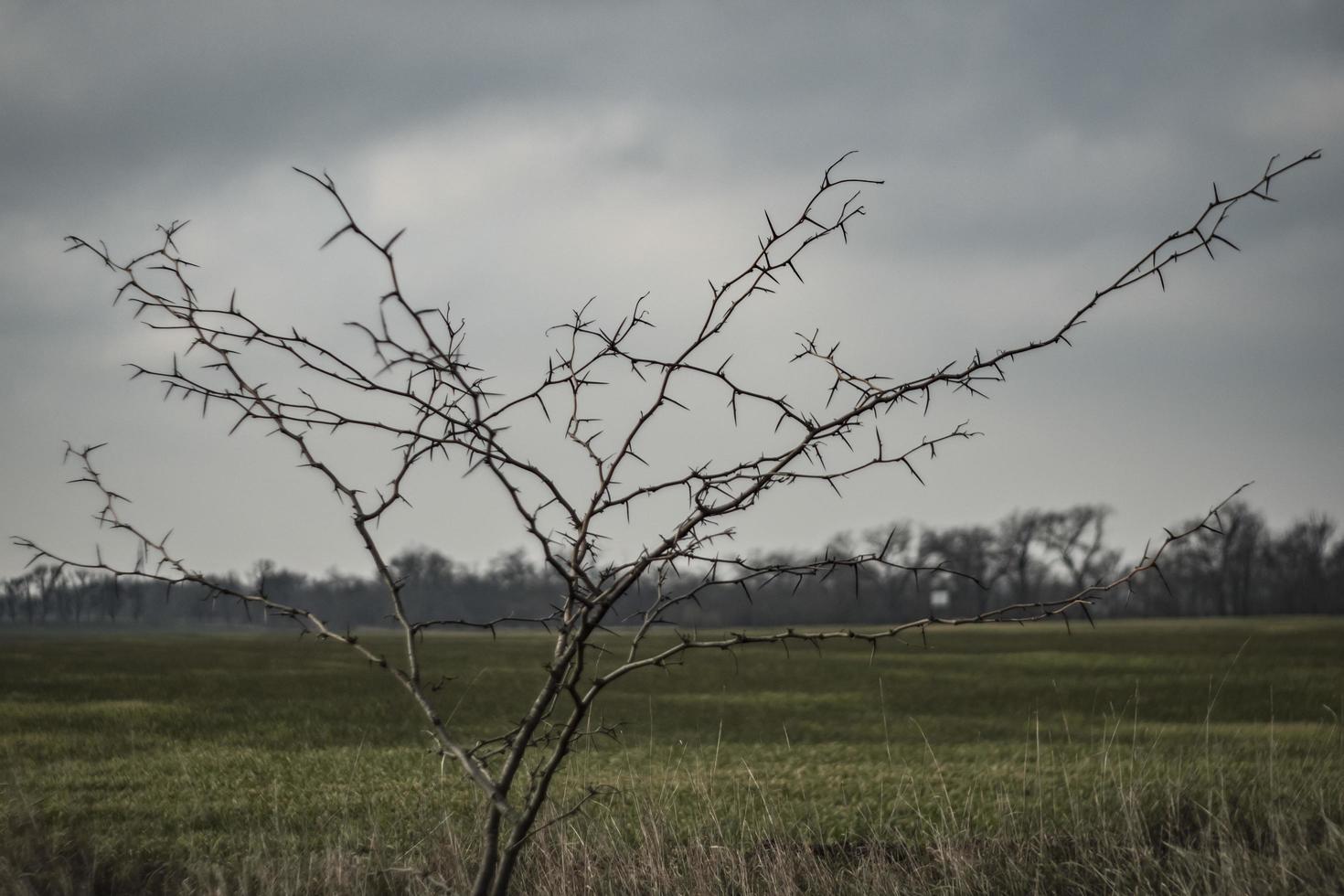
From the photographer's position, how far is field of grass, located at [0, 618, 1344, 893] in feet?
15.1

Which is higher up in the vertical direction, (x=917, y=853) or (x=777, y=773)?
(x=917, y=853)

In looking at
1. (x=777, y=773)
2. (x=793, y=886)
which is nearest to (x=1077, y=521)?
(x=777, y=773)

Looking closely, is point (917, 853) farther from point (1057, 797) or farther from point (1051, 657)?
point (1051, 657)

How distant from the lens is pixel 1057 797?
9617 mm

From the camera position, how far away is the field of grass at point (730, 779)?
461cm

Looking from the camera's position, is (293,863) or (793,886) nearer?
(793,886)

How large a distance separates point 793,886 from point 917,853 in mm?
1511

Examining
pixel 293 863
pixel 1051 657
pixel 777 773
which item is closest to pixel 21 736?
pixel 777 773

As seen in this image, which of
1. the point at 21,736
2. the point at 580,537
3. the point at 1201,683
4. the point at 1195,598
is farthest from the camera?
the point at 1195,598

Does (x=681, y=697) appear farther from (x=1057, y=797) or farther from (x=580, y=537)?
(x=580, y=537)

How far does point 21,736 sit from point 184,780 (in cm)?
A: 440

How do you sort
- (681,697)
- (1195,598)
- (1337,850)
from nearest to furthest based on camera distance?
(1337,850) < (681,697) < (1195,598)

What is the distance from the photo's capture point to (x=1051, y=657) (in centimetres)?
3475

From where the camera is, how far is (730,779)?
1060 cm
